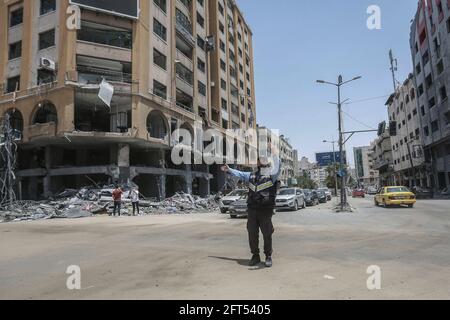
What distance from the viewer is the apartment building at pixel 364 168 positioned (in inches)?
5586

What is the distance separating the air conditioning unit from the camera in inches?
1018

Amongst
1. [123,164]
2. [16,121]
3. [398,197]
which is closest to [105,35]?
[123,164]

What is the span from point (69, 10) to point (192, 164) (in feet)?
64.2

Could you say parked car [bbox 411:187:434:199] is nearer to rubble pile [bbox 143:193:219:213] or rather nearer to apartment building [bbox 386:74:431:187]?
apartment building [bbox 386:74:431:187]

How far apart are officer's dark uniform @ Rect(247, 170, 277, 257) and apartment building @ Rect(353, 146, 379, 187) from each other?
144 m

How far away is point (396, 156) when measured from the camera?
225 ft

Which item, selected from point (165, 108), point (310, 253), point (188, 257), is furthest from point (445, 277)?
point (165, 108)

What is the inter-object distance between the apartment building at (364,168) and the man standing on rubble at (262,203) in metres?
144

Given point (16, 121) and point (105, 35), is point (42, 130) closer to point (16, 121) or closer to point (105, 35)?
point (16, 121)

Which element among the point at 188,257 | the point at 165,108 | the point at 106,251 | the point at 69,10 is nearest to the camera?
the point at 188,257

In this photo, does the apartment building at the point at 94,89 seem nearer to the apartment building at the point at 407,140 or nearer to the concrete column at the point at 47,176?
the concrete column at the point at 47,176

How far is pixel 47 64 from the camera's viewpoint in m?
→ 26.2

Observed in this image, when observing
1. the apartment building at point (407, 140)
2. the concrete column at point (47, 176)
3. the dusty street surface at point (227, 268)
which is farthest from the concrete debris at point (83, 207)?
the apartment building at point (407, 140)

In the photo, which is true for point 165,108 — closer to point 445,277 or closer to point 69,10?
point 69,10
